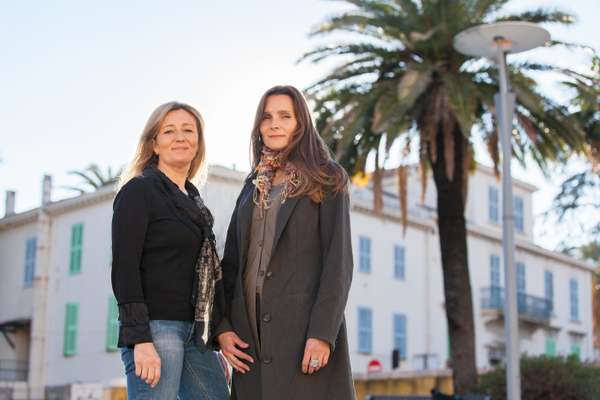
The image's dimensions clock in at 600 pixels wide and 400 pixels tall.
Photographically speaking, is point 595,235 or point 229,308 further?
point 595,235

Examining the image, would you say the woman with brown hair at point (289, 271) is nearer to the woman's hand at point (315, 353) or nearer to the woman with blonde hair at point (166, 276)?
the woman's hand at point (315, 353)

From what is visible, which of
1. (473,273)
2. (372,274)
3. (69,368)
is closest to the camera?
(69,368)

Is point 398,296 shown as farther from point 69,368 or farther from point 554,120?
point 554,120

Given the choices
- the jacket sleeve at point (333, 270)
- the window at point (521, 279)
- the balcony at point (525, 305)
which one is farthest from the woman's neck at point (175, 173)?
the window at point (521, 279)

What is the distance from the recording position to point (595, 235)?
85.6 ft

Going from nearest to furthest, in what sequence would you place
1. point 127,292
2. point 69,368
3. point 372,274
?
point 127,292, point 69,368, point 372,274

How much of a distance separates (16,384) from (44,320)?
7.69ft

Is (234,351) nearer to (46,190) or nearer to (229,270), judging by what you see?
(229,270)

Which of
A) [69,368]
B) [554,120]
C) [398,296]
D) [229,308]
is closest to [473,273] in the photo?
[398,296]

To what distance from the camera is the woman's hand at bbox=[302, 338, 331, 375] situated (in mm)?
4656

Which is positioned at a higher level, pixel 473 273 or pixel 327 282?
pixel 473 273

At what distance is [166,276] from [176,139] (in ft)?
2.26

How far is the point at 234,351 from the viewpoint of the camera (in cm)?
484

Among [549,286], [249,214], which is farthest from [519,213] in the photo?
[249,214]
